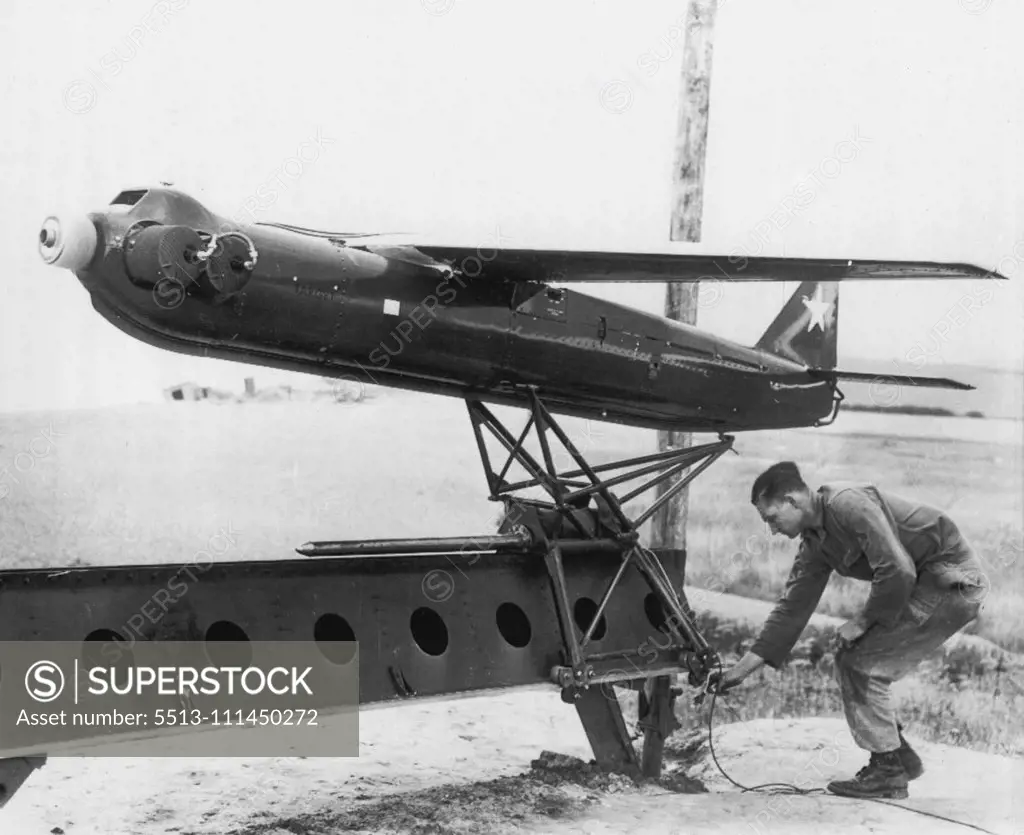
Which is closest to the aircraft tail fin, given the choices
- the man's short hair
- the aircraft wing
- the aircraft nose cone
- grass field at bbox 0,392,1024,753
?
the man's short hair

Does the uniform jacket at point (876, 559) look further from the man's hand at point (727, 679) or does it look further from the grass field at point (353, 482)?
the grass field at point (353, 482)

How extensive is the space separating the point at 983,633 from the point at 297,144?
5201 millimetres

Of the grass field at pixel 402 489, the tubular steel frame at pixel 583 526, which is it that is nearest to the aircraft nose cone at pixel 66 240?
the tubular steel frame at pixel 583 526

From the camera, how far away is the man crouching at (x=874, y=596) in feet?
16.5

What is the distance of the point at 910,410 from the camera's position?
746 cm

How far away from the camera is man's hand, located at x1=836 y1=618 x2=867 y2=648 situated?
5.08 meters

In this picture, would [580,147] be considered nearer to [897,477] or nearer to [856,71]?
[856,71]

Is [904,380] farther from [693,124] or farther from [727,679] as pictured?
[693,124]

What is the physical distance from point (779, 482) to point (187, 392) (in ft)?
11.8

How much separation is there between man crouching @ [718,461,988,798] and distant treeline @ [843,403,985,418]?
2402mm

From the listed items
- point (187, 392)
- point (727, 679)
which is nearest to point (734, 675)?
point (727, 679)

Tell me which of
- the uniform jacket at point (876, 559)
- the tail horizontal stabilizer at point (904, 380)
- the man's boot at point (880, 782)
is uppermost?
the tail horizontal stabilizer at point (904, 380)

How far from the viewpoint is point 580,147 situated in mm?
7109

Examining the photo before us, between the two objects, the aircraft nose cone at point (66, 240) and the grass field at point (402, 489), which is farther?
the grass field at point (402, 489)
